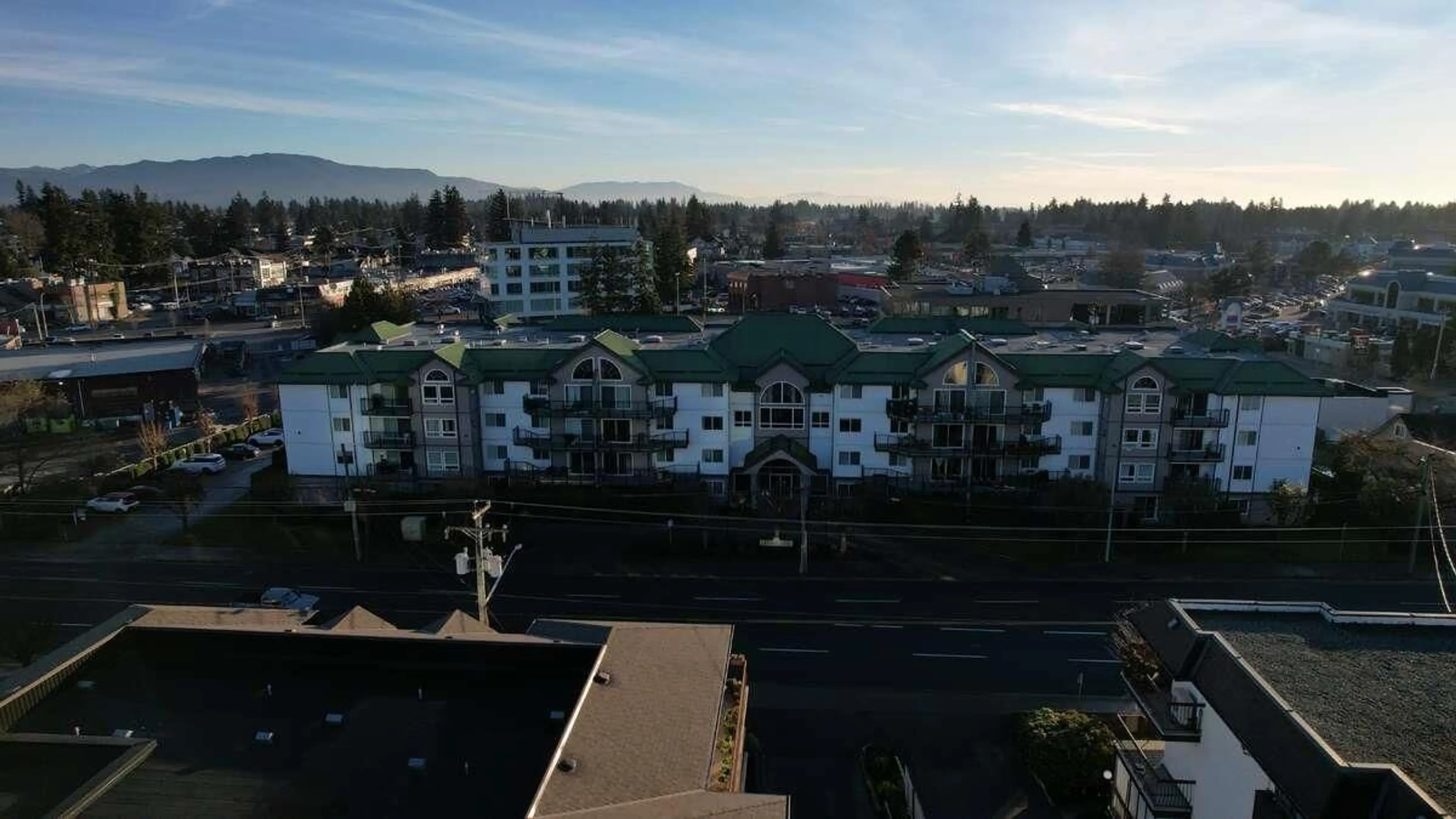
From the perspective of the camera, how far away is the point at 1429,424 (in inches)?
2258

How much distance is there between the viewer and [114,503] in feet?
145

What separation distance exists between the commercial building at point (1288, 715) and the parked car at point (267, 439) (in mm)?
53464

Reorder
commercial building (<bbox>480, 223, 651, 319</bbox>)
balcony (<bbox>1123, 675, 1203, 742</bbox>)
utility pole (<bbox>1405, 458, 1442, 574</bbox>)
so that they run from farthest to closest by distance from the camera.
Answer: commercial building (<bbox>480, 223, 651, 319</bbox>) < utility pole (<bbox>1405, 458, 1442, 574</bbox>) < balcony (<bbox>1123, 675, 1203, 742</bbox>)

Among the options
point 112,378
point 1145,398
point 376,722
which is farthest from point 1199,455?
point 112,378

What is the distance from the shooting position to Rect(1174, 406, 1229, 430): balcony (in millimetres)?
42031

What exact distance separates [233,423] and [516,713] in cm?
5529

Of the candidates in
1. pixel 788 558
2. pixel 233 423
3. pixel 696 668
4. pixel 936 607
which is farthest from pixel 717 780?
pixel 233 423

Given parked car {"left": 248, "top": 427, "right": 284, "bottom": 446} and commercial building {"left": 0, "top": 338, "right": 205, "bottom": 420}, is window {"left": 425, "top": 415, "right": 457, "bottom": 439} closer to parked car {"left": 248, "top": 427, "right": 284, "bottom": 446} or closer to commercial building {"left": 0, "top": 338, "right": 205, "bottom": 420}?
parked car {"left": 248, "top": 427, "right": 284, "bottom": 446}

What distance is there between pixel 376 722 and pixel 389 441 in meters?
29.7

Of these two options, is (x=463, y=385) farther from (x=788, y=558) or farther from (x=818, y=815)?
(x=818, y=815)

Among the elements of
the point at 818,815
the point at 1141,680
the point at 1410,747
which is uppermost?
the point at 1410,747

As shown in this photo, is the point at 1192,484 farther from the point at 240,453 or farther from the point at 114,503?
the point at 240,453

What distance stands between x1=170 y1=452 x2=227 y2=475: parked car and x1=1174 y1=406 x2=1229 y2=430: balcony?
5307cm

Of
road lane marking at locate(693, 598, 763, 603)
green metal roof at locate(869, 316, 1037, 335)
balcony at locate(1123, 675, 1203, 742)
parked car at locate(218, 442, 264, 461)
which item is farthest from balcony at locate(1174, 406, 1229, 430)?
parked car at locate(218, 442, 264, 461)
